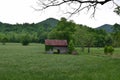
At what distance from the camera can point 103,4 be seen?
1509 centimetres

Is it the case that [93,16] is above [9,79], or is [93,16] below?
above

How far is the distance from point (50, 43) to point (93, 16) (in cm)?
5648

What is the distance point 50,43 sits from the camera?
72312 millimetres

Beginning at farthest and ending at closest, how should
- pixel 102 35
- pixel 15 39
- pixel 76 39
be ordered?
pixel 15 39 → pixel 102 35 → pixel 76 39

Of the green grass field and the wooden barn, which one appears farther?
A: the wooden barn

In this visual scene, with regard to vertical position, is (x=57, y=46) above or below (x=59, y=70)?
above

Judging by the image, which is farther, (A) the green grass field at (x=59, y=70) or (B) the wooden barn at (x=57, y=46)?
(B) the wooden barn at (x=57, y=46)

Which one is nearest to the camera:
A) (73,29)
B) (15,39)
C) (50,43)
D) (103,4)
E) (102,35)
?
(103,4)

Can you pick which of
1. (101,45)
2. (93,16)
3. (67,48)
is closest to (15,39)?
(101,45)

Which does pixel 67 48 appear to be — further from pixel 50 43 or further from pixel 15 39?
pixel 15 39

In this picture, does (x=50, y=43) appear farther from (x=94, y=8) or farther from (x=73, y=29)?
(x=94, y=8)

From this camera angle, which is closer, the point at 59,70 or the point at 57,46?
the point at 59,70

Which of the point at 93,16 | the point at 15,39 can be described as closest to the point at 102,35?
the point at 15,39

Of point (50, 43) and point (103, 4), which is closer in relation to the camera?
point (103, 4)
